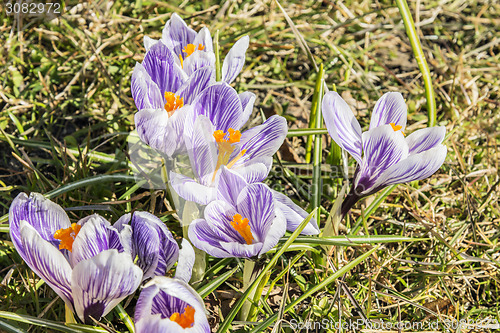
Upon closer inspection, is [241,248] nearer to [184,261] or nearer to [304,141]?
[184,261]

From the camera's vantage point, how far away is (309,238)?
1.24 m

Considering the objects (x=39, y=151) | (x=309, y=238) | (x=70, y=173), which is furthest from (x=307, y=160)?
(x=39, y=151)

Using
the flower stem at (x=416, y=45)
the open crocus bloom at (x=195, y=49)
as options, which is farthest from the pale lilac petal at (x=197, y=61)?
the flower stem at (x=416, y=45)

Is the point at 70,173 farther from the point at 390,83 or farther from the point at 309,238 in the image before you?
the point at 390,83

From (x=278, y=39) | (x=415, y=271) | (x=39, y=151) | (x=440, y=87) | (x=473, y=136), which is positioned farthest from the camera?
(x=278, y=39)

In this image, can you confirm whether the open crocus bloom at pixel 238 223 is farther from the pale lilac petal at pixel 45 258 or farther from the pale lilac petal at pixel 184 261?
the pale lilac petal at pixel 45 258

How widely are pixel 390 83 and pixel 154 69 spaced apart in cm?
140

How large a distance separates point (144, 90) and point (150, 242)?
0.39 m

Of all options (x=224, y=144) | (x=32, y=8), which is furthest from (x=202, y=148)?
(x=32, y=8)

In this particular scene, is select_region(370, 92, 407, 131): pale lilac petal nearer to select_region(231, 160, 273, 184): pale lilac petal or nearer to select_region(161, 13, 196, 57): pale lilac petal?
select_region(231, 160, 273, 184): pale lilac petal

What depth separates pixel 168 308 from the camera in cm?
92

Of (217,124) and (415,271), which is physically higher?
(217,124)

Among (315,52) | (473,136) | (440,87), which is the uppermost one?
(315,52)

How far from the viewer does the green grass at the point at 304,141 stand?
1.37 m
